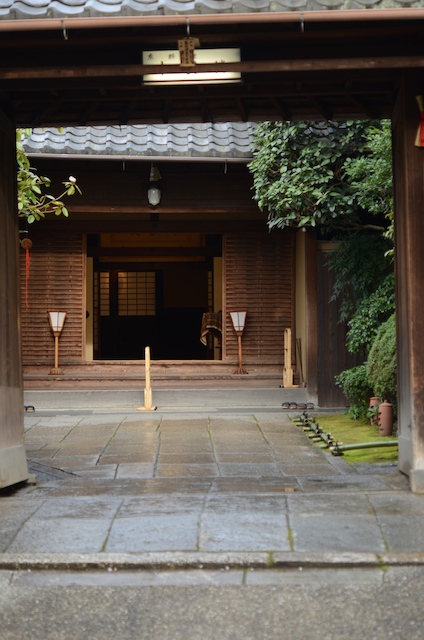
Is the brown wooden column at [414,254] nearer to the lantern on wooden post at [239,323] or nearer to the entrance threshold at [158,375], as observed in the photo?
the entrance threshold at [158,375]

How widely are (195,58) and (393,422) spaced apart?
18.7 feet

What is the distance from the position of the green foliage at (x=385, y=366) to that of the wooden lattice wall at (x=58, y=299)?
6345 mm

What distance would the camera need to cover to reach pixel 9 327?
601cm

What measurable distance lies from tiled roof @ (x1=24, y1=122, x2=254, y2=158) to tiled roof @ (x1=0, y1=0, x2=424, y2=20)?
Result: 6.45 metres

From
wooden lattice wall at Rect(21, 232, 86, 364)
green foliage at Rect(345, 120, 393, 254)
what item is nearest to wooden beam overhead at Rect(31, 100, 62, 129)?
green foliage at Rect(345, 120, 393, 254)

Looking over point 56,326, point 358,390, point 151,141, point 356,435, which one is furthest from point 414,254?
point 56,326

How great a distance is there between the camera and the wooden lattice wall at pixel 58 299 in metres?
12.8

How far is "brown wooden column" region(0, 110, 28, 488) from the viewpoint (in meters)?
5.90

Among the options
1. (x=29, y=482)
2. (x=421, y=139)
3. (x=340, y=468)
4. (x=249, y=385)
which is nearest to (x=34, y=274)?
(x=249, y=385)

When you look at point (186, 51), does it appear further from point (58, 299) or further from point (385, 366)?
point (58, 299)

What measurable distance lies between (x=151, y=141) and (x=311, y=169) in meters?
3.27

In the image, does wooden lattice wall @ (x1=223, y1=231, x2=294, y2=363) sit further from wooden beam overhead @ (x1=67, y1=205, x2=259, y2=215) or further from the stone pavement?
the stone pavement

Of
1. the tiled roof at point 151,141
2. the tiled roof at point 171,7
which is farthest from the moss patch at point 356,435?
the tiled roof at point 151,141

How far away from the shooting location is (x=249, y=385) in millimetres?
12555
